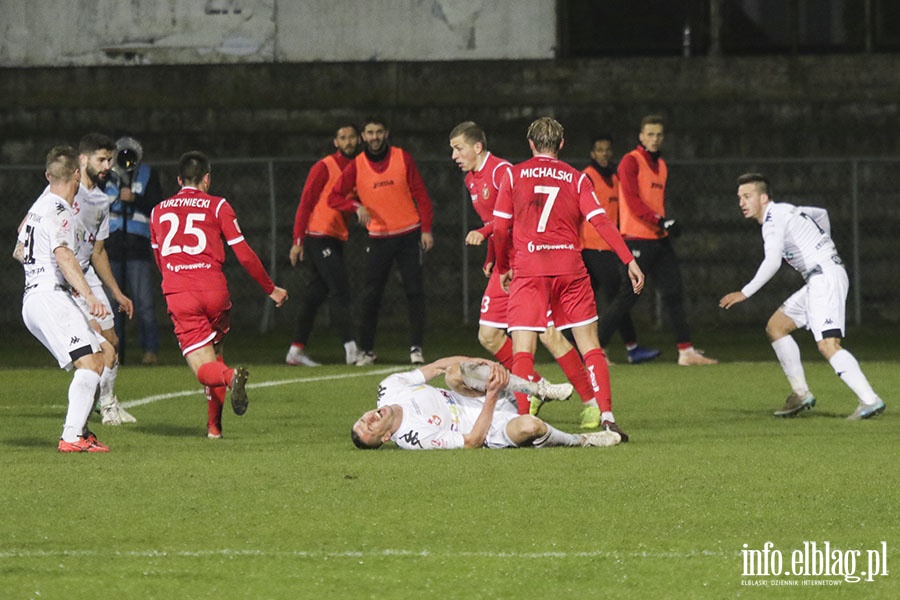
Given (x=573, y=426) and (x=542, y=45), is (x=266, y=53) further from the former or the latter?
(x=573, y=426)

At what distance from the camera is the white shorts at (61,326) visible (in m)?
9.48

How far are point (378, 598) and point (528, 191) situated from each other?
465cm

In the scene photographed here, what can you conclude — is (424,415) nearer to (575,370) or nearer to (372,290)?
(575,370)

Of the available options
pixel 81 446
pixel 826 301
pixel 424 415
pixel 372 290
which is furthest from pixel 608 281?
pixel 81 446

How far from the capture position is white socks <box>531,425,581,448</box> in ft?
30.6

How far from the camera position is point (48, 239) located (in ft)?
31.6

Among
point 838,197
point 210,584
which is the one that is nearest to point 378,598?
point 210,584

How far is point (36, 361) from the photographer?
54.4ft

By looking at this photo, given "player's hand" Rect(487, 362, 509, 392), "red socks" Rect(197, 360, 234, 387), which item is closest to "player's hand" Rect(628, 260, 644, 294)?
"player's hand" Rect(487, 362, 509, 392)

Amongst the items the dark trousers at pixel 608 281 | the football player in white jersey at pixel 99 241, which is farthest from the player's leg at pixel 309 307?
the football player in white jersey at pixel 99 241

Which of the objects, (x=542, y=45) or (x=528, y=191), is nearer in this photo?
(x=528, y=191)

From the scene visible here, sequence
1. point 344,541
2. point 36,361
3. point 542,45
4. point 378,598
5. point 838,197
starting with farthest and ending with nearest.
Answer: point 542,45, point 838,197, point 36,361, point 344,541, point 378,598

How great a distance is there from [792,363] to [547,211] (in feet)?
8.29

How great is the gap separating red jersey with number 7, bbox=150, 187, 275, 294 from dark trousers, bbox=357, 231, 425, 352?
18.3ft
